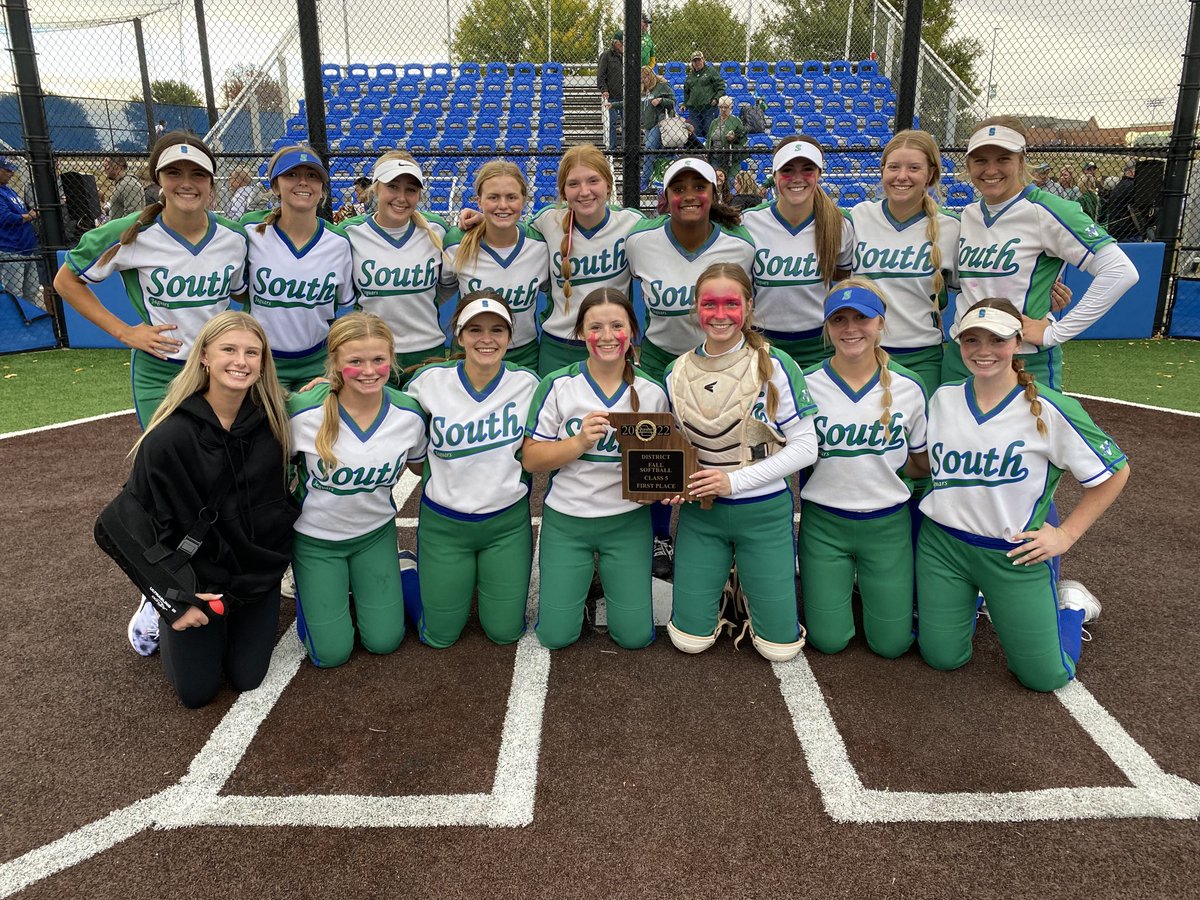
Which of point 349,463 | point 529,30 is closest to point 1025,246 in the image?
point 349,463

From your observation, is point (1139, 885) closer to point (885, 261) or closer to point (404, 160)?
point (885, 261)

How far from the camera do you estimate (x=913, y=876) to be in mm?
2373

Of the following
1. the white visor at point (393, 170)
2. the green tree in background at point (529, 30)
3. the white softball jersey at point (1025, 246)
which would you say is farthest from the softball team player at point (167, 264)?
the green tree in background at point (529, 30)

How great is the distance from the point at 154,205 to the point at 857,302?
10.4ft

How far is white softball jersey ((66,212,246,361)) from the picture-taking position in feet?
13.0

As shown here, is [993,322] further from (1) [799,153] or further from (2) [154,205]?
(2) [154,205]

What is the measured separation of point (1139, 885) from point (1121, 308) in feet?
31.8

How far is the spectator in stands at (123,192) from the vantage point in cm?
1142

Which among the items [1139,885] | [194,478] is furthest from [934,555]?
[194,478]

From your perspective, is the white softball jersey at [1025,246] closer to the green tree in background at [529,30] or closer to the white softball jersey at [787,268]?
the white softball jersey at [787,268]

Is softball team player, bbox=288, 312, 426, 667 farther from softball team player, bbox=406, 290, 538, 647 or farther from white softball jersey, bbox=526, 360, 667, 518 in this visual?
white softball jersey, bbox=526, 360, 667, 518

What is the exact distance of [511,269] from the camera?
429 centimetres

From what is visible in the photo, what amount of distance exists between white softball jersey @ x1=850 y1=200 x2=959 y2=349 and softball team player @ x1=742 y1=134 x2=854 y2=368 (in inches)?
6.0

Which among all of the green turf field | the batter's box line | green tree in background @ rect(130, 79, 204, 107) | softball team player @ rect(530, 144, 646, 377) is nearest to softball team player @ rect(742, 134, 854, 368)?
softball team player @ rect(530, 144, 646, 377)
